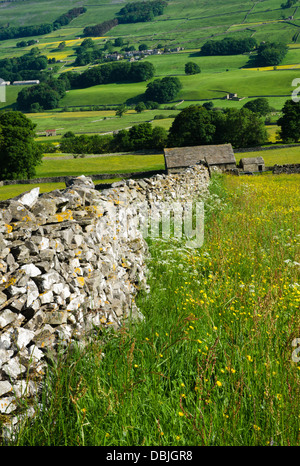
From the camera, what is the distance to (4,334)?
351 cm

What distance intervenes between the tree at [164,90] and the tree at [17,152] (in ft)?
315

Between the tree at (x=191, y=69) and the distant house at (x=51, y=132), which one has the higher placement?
the tree at (x=191, y=69)

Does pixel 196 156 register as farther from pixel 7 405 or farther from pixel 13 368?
pixel 7 405

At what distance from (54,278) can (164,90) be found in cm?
15652

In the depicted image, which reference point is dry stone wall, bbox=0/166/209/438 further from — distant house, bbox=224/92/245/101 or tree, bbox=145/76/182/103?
tree, bbox=145/76/182/103

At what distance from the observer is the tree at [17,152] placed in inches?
2443

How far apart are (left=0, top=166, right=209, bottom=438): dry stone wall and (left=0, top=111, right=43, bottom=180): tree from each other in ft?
197

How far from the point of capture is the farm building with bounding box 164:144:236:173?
51.6m

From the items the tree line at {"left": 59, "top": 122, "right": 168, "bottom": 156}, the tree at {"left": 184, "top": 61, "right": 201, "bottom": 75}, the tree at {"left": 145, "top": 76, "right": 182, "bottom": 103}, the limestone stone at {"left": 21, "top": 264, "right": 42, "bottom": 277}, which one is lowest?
the tree line at {"left": 59, "top": 122, "right": 168, "bottom": 156}

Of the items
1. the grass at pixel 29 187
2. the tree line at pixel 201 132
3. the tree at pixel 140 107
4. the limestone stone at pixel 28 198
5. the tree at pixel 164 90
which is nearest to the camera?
the limestone stone at pixel 28 198

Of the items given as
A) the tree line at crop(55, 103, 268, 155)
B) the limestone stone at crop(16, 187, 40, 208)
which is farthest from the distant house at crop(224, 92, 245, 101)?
the limestone stone at crop(16, 187, 40, 208)

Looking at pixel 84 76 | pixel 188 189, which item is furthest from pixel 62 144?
pixel 84 76

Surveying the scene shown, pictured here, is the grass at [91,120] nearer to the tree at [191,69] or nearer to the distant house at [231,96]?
the distant house at [231,96]

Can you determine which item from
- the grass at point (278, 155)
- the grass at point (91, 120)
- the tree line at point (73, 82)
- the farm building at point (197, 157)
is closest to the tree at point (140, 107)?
the grass at point (91, 120)
